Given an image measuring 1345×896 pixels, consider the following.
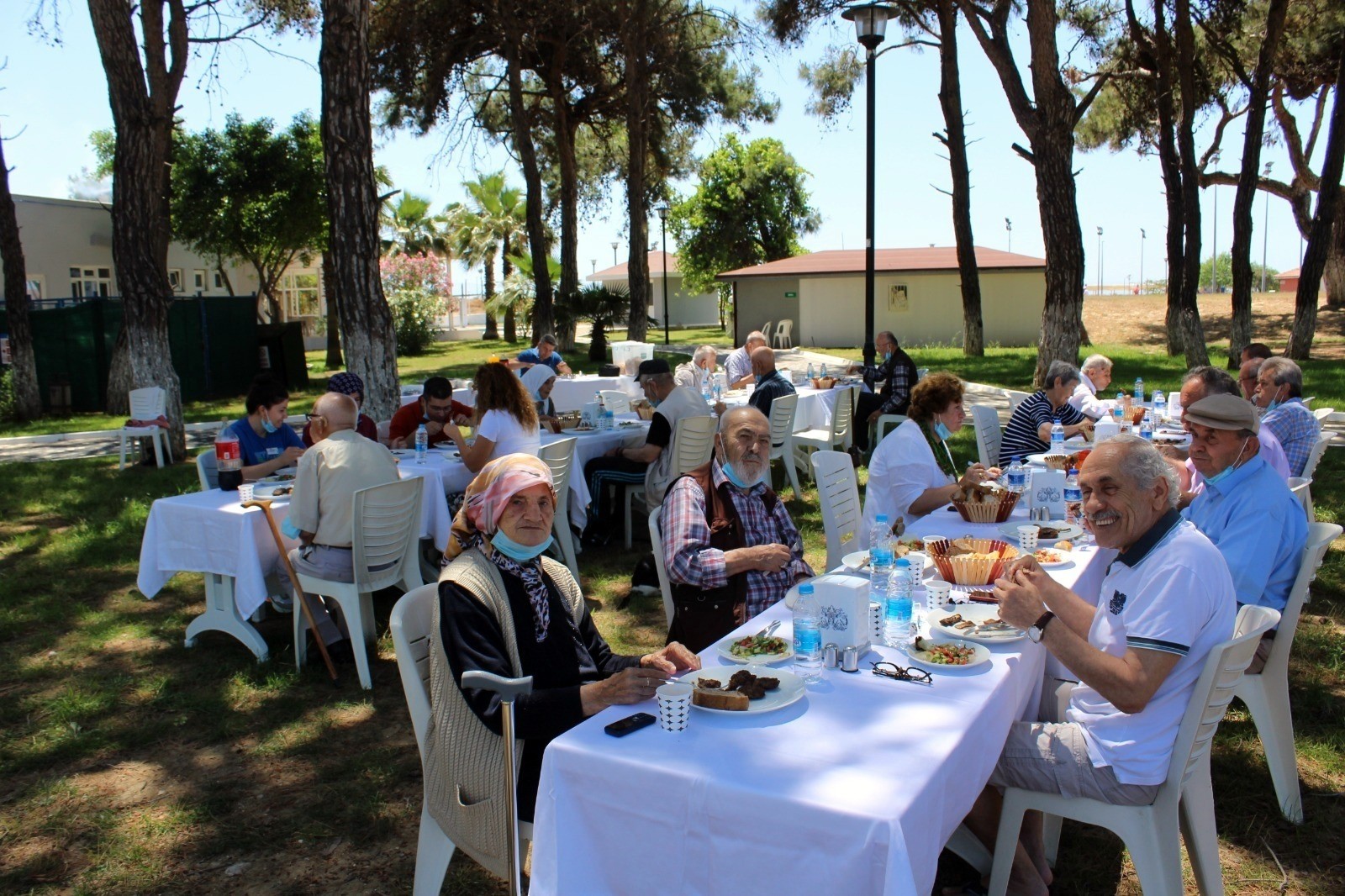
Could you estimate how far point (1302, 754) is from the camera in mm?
3922

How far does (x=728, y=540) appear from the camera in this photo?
3.72 meters

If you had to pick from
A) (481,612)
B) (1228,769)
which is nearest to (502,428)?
(481,612)

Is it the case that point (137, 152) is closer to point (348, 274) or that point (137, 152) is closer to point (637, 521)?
point (348, 274)

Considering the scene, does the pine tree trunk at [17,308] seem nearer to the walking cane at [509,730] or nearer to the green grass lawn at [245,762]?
the green grass lawn at [245,762]

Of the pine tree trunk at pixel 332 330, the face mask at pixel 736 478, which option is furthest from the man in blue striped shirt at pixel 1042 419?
the pine tree trunk at pixel 332 330

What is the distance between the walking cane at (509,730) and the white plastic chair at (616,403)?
735 cm

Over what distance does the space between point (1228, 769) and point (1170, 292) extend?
16.9 metres

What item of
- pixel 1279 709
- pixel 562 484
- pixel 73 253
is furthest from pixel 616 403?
pixel 73 253

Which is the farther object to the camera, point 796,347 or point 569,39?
point 796,347

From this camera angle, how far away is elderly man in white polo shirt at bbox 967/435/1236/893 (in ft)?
7.84

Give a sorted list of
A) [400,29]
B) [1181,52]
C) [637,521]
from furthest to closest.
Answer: [400,29]
[1181,52]
[637,521]

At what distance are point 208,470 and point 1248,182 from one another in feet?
59.0

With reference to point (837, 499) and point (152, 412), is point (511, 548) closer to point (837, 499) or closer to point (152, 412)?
point (837, 499)

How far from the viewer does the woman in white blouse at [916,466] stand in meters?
4.71
